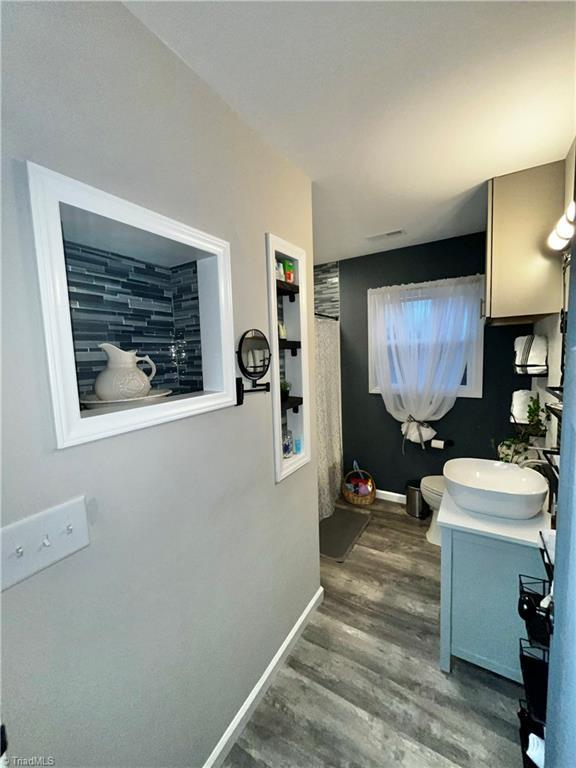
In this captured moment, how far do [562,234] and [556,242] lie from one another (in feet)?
0.34

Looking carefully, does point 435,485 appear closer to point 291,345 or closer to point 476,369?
point 476,369

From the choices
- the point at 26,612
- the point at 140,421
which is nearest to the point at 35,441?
the point at 140,421

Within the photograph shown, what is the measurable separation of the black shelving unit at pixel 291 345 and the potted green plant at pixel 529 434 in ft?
5.11

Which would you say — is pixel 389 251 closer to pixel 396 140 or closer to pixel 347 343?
pixel 347 343

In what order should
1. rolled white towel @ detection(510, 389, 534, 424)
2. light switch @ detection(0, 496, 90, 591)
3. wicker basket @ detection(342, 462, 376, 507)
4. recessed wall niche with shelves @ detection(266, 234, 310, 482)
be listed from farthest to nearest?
wicker basket @ detection(342, 462, 376, 507)
rolled white towel @ detection(510, 389, 534, 424)
recessed wall niche with shelves @ detection(266, 234, 310, 482)
light switch @ detection(0, 496, 90, 591)

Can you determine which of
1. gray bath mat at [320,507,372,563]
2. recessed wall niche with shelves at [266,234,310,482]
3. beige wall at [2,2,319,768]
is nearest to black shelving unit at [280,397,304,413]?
recessed wall niche with shelves at [266,234,310,482]

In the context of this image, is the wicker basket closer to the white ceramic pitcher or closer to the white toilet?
the white toilet

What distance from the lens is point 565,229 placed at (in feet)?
4.29

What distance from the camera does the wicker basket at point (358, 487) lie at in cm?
295

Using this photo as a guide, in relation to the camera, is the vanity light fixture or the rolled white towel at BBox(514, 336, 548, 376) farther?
the rolled white towel at BBox(514, 336, 548, 376)

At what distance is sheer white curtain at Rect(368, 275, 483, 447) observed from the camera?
250 centimetres

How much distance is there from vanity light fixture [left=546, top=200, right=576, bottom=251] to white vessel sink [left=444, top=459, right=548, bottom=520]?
1102 mm

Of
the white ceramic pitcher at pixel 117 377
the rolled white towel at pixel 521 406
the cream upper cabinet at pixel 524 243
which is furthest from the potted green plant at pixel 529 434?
the white ceramic pitcher at pixel 117 377

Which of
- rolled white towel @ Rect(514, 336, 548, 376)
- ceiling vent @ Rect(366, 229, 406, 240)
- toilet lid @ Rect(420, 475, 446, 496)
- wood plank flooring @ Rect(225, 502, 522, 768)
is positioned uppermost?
ceiling vent @ Rect(366, 229, 406, 240)
